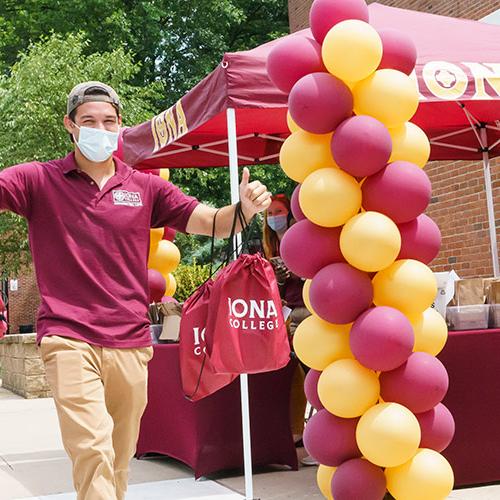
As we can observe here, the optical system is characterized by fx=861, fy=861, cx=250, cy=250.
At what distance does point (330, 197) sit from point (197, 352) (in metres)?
0.95

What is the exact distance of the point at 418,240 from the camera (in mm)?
4168

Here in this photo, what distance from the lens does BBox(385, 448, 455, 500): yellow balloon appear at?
3.92 meters

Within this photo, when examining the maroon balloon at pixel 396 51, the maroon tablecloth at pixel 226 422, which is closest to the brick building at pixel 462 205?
the maroon tablecloth at pixel 226 422

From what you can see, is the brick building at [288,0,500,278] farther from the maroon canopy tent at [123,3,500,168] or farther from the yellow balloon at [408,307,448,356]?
the yellow balloon at [408,307,448,356]

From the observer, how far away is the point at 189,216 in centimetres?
367

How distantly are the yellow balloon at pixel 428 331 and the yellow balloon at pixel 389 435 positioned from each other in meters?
0.36

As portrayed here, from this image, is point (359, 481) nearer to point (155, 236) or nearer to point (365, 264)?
point (365, 264)

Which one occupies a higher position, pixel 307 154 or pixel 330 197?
pixel 307 154

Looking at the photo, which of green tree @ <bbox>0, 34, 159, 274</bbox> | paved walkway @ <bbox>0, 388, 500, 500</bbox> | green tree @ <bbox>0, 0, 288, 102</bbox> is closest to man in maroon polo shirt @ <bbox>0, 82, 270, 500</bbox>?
paved walkway @ <bbox>0, 388, 500, 500</bbox>

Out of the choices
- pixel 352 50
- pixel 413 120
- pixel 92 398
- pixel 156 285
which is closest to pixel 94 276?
pixel 92 398

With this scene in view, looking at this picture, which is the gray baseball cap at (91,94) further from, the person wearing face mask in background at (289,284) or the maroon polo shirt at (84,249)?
the person wearing face mask in background at (289,284)

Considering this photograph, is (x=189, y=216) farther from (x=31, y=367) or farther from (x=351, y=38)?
(x=31, y=367)

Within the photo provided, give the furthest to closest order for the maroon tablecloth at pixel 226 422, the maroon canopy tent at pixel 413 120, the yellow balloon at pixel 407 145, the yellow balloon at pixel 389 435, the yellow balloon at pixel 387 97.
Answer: the maroon tablecloth at pixel 226 422, the maroon canopy tent at pixel 413 120, the yellow balloon at pixel 407 145, the yellow balloon at pixel 387 97, the yellow balloon at pixel 389 435

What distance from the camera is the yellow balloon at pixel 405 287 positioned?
402 centimetres
